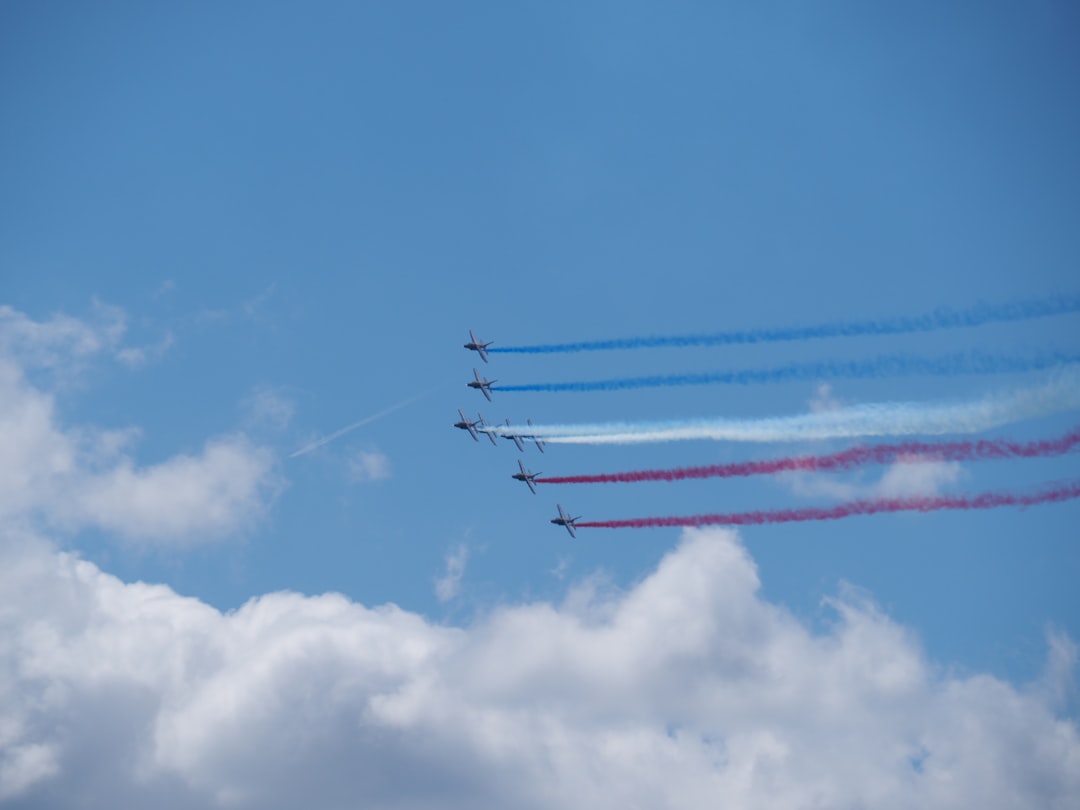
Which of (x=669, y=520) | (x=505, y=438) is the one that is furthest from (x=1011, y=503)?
(x=505, y=438)

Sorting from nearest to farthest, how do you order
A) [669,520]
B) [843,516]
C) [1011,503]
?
[1011,503]
[843,516]
[669,520]

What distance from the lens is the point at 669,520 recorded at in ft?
251

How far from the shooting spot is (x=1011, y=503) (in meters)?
60.0

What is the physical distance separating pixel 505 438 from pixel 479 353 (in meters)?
7.25

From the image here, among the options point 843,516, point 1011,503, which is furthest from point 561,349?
point 1011,503

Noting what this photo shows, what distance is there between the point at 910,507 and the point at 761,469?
32.0ft

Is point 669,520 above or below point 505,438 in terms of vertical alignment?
below

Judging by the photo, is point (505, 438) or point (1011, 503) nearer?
point (1011, 503)

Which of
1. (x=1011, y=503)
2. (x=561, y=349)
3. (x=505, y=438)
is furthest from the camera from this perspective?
(x=505, y=438)

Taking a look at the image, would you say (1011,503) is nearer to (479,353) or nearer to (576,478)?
(576,478)

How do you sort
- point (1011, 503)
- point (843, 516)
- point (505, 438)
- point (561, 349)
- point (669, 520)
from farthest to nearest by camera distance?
1. point (505, 438)
2. point (561, 349)
3. point (669, 520)
4. point (843, 516)
5. point (1011, 503)

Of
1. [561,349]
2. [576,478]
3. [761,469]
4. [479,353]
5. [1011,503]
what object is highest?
[479,353]

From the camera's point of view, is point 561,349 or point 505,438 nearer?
point 561,349

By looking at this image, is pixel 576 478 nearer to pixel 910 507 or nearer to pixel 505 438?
pixel 505 438
